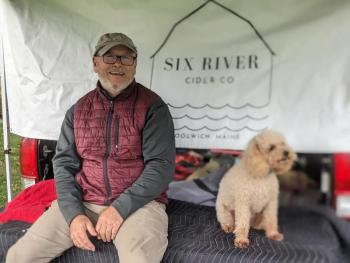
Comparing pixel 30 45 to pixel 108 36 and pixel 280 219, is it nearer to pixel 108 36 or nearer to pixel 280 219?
pixel 108 36

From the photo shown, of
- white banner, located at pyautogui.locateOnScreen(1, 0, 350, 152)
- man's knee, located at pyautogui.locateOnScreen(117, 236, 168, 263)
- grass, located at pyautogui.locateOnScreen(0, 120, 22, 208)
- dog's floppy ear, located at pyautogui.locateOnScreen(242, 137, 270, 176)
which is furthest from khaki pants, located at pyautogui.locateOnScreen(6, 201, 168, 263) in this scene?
grass, located at pyautogui.locateOnScreen(0, 120, 22, 208)

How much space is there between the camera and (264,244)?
2.27 meters

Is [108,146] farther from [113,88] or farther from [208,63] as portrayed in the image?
Answer: [208,63]

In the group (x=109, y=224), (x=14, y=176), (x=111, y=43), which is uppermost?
(x=111, y=43)

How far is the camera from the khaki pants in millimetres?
2096

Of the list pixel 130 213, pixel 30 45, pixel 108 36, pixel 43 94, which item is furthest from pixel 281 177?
pixel 30 45

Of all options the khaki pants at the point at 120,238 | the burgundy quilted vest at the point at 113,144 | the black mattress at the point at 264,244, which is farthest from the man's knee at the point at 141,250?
the burgundy quilted vest at the point at 113,144

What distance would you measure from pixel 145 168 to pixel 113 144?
8.7 inches

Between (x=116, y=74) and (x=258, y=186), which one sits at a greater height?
(x=116, y=74)

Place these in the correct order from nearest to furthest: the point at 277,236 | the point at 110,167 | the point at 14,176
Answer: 1. the point at 277,236
2. the point at 110,167
3. the point at 14,176

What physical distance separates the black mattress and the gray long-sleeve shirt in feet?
0.82

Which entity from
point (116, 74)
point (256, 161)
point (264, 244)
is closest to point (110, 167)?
point (116, 74)

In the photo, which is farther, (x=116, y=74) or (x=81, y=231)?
(x=116, y=74)

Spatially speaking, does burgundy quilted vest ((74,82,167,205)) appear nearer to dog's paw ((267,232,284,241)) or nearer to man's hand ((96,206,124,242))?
man's hand ((96,206,124,242))
